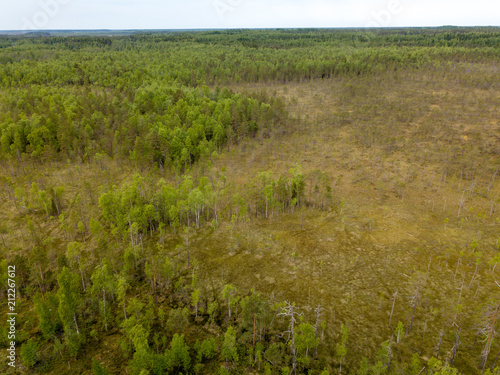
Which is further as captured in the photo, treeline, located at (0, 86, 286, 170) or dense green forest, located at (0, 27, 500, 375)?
treeline, located at (0, 86, 286, 170)

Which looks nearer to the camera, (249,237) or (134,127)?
(249,237)

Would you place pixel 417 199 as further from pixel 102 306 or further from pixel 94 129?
pixel 94 129

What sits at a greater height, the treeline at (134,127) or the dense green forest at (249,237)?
the treeline at (134,127)

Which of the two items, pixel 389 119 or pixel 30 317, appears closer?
pixel 30 317

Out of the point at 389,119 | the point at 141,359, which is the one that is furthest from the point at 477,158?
the point at 141,359

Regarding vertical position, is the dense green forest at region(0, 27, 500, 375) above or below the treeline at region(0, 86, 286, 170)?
below

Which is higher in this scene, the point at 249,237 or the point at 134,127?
the point at 134,127

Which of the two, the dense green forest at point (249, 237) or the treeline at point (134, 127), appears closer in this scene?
the dense green forest at point (249, 237)

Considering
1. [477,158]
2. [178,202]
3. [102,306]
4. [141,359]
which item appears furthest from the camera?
[477,158]
